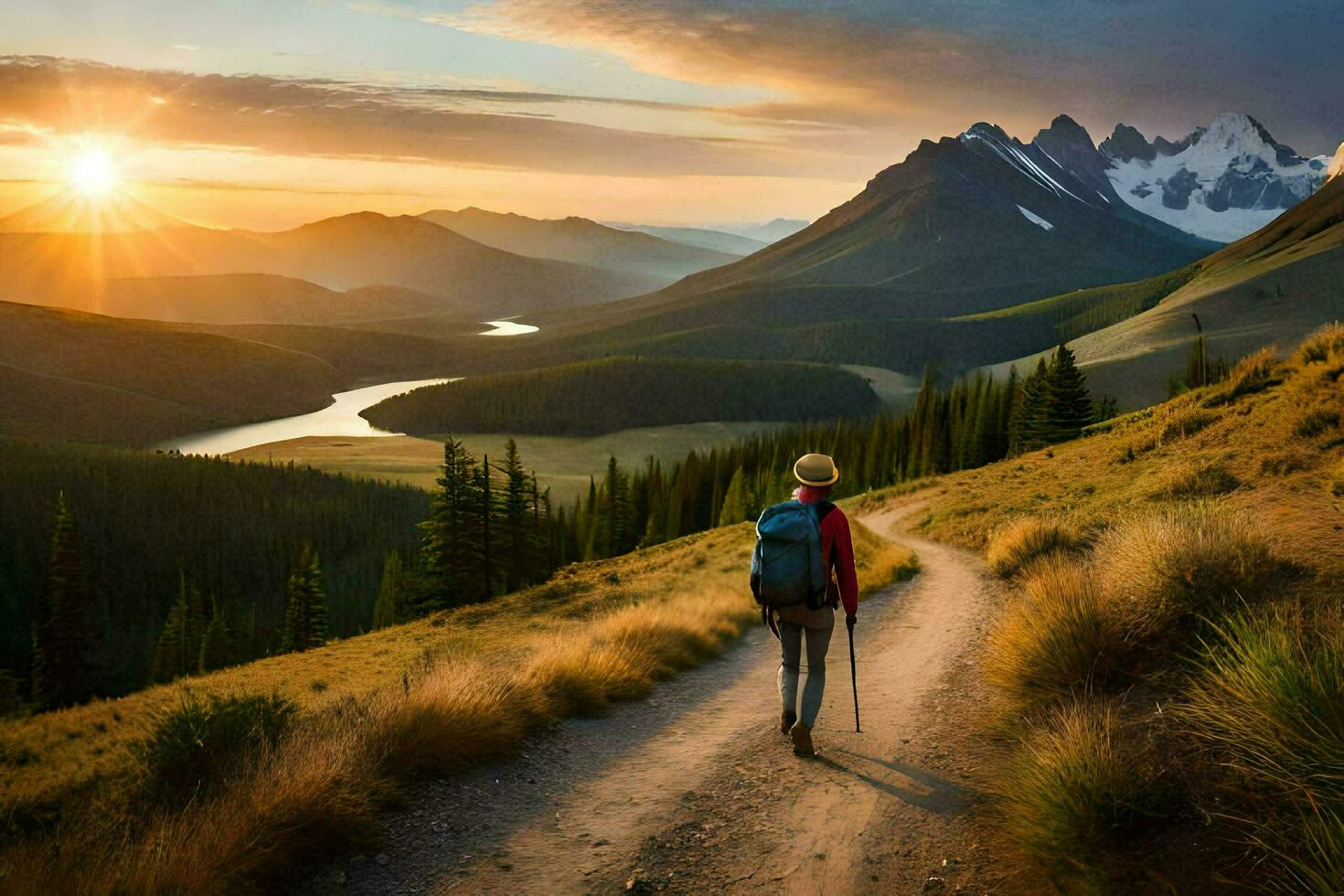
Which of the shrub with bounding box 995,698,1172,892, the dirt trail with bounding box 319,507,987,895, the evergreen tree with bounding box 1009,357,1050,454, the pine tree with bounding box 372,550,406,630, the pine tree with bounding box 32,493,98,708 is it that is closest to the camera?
the shrub with bounding box 995,698,1172,892

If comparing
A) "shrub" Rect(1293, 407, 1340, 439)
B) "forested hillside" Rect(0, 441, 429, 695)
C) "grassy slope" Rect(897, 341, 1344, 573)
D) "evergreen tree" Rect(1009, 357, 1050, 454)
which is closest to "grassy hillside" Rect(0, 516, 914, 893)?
"grassy slope" Rect(897, 341, 1344, 573)

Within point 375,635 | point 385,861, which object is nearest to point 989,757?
point 385,861

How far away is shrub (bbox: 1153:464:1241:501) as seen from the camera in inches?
608

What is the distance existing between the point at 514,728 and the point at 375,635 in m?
28.2

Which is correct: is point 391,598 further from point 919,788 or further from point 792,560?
point 919,788

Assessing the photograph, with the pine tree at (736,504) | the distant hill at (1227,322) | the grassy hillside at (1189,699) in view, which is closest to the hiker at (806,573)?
the grassy hillside at (1189,699)

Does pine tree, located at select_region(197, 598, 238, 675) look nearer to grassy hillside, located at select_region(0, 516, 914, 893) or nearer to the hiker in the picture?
grassy hillside, located at select_region(0, 516, 914, 893)

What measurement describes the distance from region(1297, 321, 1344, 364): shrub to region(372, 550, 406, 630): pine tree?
65.6 m

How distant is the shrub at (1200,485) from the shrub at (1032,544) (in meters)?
2.14

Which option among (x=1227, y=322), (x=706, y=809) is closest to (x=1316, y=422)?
(x=706, y=809)

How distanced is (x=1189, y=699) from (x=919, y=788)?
99.3 inches

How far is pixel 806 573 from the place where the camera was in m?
8.01

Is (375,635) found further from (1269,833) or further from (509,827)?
(1269,833)

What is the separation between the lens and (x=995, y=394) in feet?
294
